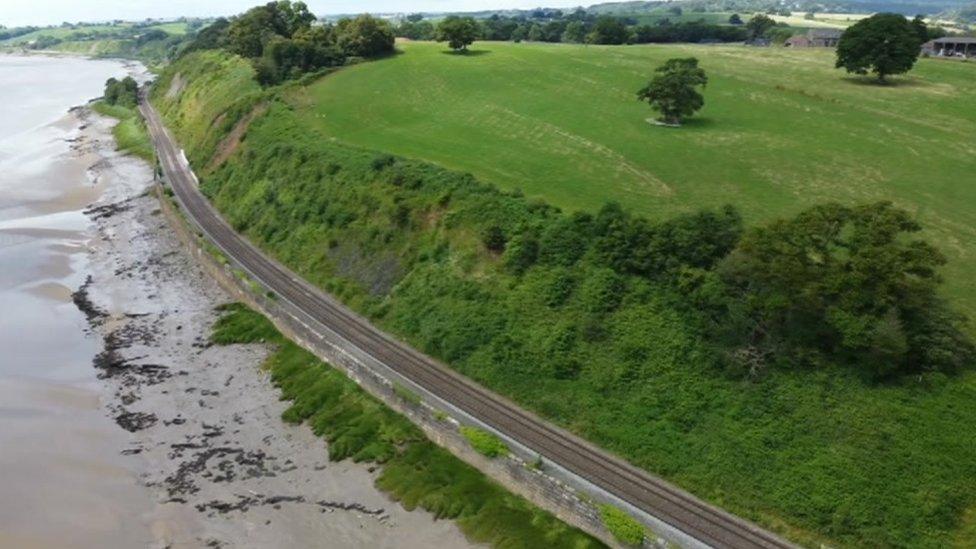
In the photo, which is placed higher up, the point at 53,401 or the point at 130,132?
the point at 130,132

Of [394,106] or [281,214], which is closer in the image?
[281,214]

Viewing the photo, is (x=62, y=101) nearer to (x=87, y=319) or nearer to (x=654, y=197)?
(x=87, y=319)

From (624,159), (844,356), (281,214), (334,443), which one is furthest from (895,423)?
(281,214)

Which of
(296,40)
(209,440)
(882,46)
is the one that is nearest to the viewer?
(209,440)

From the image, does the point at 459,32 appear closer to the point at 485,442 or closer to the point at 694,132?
the point at 694,132

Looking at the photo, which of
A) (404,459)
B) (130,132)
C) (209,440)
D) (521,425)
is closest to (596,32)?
(130,132)

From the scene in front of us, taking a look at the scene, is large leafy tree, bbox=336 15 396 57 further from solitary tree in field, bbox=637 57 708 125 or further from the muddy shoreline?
the muddy shoreline

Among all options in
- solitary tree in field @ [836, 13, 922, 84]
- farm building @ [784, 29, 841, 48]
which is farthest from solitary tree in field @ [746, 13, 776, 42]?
solitary tree in field @ [836, 13, 922, 84]

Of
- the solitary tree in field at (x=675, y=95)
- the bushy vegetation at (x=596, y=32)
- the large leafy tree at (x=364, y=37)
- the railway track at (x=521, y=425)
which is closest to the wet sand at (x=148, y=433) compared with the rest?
the railway track at (x=521, y=425)
